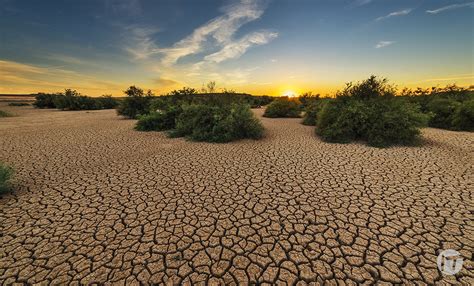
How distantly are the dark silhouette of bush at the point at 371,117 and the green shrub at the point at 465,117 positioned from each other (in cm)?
377

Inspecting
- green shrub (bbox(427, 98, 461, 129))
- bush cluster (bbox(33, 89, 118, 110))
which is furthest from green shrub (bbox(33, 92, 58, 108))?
green shrub (bbox(427, 98, 461, 129))

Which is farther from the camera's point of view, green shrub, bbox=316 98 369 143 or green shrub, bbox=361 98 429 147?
green shrub, bbox=316 98 369 143

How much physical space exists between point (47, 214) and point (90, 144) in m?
5.33

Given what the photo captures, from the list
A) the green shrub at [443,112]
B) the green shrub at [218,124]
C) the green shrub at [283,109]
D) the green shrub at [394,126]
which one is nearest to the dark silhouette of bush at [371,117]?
the green shrub at [394,126]

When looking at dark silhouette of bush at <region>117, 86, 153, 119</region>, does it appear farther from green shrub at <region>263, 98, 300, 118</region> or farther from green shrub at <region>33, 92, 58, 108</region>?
green shrub at <region>33, 92, 58, 108</region>

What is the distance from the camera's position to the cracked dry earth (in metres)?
2.17

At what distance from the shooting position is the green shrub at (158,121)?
35.4 feet

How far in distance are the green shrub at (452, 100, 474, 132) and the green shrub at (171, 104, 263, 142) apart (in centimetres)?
1049

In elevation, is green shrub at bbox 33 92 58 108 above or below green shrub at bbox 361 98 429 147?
above

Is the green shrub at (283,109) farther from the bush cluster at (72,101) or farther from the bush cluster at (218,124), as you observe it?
the bush cluster at (72,101)

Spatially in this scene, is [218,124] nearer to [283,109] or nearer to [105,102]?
[283,109]

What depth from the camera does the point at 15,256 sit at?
7.78 feet

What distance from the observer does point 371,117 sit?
7973mm

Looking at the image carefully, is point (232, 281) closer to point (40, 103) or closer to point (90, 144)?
point (90, 144)
